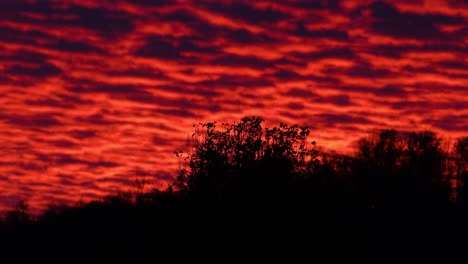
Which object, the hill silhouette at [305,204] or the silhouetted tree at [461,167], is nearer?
the hill silhouette at [305,204]

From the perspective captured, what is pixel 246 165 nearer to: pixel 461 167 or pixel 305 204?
pixel 305 204

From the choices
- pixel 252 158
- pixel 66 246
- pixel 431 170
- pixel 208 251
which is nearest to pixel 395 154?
pixel 431 170

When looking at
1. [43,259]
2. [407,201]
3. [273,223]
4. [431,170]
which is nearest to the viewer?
[273,223]

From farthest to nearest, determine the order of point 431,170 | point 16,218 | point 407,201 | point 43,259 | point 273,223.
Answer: point 16,218 < point 43,259 < point 431,170 < point 407,201 < point 273,223

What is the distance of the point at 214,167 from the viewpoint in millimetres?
50188

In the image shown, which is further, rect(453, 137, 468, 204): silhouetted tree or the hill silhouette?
rect(453, 137, 468, 204): silhouetted tree

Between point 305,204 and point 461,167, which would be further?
point 461,167

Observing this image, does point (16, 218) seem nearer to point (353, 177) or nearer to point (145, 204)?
point (145, 204)

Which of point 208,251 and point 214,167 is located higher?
point 214,167

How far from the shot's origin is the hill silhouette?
1887 inches

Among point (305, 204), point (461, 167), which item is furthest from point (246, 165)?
point (461, 167)

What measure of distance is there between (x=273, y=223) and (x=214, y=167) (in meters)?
5.46

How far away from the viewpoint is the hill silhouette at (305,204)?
47.9 meters

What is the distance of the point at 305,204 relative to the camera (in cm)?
4850
